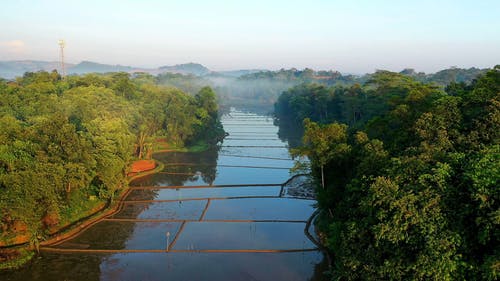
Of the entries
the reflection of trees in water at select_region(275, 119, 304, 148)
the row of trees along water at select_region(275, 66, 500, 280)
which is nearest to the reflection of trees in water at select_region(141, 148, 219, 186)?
the reflection of trees in water at select_region(275, 119, 304, 148)

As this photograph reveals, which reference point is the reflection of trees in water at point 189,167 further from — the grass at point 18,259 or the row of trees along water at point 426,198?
Result: the row of trees along water at point 426,198

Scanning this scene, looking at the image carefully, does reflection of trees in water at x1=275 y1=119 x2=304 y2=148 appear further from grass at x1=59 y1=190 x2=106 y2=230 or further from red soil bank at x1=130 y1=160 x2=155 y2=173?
grass at x1=59 y1=190 x2=106 y2=230

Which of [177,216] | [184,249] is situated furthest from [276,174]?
[184,249]

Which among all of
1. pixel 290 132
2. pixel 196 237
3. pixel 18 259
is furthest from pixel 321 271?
pixel 290 132

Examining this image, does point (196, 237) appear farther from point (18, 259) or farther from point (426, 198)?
point (426, 198)

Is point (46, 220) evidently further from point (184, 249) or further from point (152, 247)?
point (184, 249)

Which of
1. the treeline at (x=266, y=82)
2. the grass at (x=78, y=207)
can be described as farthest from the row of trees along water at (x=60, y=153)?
the treeline at (x=266, y=82)
